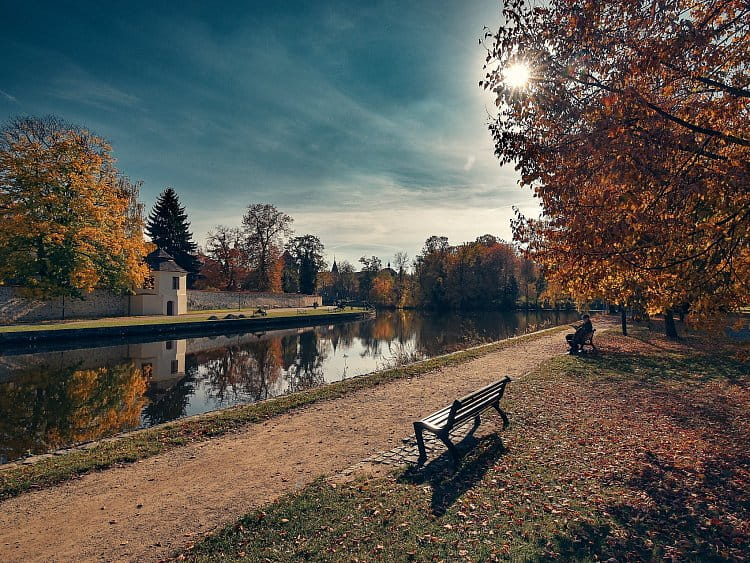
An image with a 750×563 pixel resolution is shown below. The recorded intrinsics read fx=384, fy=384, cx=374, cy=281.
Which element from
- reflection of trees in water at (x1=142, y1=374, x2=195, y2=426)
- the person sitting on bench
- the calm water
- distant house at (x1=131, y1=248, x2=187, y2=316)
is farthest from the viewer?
distant house at (x1=131, y1=248, x2=187, y2=316)

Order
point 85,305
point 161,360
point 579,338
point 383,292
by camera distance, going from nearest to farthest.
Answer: point 579,338 → point 161,360 → point 85,305 → point 383,292

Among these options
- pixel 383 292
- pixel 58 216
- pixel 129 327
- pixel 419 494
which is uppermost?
pixel 58 216

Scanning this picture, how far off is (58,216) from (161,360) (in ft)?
60.4

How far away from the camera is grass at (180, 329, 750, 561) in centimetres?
374

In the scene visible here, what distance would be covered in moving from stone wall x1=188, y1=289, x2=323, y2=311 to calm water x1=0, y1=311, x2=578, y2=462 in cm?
2044

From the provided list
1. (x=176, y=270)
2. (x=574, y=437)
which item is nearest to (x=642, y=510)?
(x=574, y=437)

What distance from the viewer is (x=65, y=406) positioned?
419 inches

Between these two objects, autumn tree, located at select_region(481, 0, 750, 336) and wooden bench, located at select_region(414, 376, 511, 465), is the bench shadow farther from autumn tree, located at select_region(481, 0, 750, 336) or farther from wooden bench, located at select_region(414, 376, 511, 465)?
autumn tree, located at select_region(481, 0, 750, 336)

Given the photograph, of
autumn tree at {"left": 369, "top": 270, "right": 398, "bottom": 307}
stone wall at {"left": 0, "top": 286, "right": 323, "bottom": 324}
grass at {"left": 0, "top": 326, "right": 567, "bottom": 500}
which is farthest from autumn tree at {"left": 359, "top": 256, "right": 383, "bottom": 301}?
grass at {"left": 0, "top": 326, "right": 567, "bottom": 500}

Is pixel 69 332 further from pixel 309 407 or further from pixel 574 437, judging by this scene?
pixel 574 437

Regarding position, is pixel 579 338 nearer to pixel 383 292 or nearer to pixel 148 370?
pixel 148 370

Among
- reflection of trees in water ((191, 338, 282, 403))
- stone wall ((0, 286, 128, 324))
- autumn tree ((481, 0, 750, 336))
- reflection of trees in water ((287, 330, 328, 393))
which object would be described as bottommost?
reflection of trees in water ((287, 330, 328, 393))

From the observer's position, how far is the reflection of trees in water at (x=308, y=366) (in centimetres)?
1401

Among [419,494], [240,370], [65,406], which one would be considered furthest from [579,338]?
[65,406]
